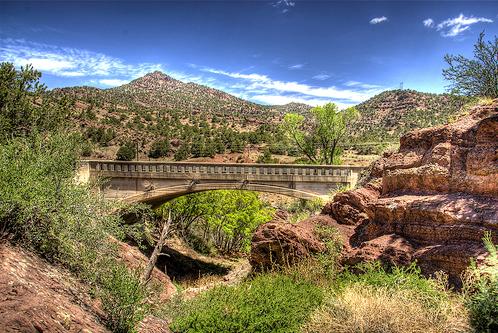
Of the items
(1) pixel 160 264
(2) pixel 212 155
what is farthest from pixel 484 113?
(2) pixel 212 155

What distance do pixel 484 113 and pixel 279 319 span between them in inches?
185

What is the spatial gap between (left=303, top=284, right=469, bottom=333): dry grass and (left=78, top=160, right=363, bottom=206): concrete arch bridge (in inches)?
506

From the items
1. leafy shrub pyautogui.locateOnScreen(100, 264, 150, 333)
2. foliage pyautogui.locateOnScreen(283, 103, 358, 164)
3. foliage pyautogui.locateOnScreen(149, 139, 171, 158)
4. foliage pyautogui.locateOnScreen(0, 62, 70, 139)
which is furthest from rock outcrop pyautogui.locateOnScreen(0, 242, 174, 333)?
foliage pyautogui.locateOnScreen(149, 139, 171, 158)

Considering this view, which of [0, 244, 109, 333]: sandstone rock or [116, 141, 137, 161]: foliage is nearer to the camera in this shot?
[0, 244, 109, 333]: sandstone rock

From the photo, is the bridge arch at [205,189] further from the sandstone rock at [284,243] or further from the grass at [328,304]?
the grass at [328,304]

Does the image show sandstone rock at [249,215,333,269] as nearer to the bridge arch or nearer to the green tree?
the bridge arch

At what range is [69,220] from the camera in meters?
7.00

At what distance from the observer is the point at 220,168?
19.2m

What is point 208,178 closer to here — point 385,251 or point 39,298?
point 385,251

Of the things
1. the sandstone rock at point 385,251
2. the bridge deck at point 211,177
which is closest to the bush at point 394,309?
the sandstone rock at point 385,251

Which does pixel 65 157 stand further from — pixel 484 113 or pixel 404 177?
pixel 484 113

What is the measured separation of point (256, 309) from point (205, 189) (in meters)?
13.5

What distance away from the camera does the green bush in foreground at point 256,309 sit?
225 inches

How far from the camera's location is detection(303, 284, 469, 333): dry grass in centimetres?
463
